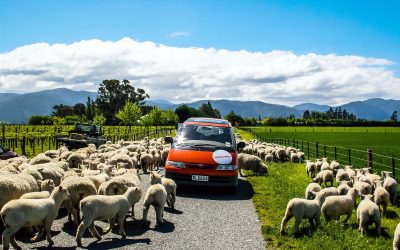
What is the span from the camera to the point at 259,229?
9398mm

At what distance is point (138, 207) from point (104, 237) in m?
3.24

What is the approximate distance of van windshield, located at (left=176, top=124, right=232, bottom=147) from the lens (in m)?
15.5

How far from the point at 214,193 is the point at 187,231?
211 inches

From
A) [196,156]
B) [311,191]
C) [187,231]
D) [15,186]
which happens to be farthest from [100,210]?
[196,156]

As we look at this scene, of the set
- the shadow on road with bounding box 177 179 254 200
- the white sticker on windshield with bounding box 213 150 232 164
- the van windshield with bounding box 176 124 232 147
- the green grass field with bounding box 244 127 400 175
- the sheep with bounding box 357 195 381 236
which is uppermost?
the van windshield with bounding box 176 124 232 147

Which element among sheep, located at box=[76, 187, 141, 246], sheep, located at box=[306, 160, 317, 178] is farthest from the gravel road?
sheep, located at box=[306, 160, 317, 178]

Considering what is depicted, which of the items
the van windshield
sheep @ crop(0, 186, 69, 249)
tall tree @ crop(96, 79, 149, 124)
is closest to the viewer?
sheep @ crop(0, 186, 69, 249)

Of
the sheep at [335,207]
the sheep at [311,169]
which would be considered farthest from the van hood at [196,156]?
the sheep at [311,169]

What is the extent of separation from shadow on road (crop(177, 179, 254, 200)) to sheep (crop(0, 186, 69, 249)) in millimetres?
6001

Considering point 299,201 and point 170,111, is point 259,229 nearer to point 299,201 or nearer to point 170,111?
point 299,201

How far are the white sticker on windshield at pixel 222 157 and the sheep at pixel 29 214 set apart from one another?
6470 mm

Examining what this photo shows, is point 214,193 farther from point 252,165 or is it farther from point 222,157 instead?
point 252,165

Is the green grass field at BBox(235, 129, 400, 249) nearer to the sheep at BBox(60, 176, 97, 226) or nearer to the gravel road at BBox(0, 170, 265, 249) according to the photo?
the gravel road at BBox(0, 170, 265, 249)

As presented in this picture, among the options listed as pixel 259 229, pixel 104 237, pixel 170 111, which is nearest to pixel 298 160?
pixel 259 229
